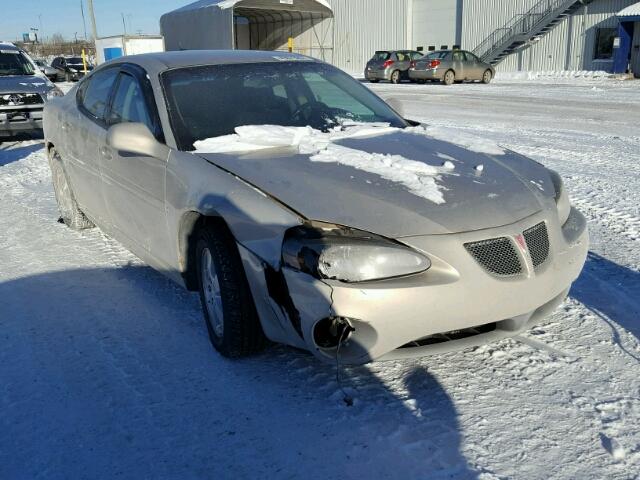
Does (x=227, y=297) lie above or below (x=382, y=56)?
above

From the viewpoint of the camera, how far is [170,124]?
3895mm

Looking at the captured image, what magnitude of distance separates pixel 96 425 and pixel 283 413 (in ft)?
2.76

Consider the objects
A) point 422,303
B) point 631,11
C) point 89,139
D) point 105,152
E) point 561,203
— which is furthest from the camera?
point 631,11

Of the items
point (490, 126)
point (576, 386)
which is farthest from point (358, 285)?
point (490, 126)

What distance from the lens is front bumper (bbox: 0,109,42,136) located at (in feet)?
38.2

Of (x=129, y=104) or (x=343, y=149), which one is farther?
(x=129, y=104)

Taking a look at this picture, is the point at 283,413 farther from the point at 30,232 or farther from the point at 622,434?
the point at 30,232

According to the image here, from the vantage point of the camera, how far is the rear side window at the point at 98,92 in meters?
4.86

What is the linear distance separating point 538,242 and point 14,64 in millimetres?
12849

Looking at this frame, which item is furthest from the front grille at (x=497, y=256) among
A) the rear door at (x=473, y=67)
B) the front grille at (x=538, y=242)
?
the rear door at (x=473, y=67)

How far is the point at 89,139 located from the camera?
16.0ft

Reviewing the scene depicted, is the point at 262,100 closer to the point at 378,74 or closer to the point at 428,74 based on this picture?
the point at 428,74

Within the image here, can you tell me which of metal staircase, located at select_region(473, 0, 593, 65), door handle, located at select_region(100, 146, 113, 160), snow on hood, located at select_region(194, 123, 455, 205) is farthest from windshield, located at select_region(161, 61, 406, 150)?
metal staircase, located at select_region(473, 0, 593, 65)

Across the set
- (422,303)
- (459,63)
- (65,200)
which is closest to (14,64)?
(65,200)
